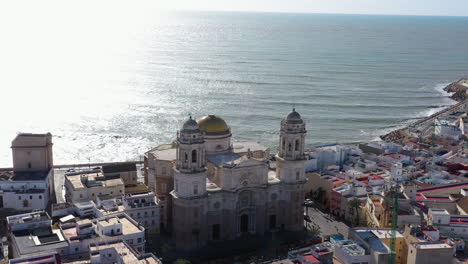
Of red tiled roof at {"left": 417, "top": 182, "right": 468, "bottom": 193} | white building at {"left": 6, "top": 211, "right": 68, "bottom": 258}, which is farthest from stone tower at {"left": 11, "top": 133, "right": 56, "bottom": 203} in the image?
red tiled roof at {"left": 417, "top": 182, "right": 468, "bottom": 193}

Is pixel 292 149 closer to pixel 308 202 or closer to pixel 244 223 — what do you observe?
pixel 244 223

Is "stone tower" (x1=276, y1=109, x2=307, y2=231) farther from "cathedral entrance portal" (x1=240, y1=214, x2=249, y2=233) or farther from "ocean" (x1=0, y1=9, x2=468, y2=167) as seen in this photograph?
"ocean" (x1=0, y1=9, x2=468, y2=167)

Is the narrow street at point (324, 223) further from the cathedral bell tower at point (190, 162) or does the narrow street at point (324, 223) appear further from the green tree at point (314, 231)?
the cathedral bell tower at point (190, 162)

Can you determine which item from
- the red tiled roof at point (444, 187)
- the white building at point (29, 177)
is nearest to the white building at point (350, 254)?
the red tiled roof at point (444, 187)

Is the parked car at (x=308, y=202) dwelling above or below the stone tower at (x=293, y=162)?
below

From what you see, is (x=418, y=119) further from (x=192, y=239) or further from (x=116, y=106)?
(x=192, y=239)

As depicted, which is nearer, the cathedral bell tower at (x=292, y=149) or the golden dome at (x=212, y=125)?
the cathedral bell tower at (x=292, y=149)

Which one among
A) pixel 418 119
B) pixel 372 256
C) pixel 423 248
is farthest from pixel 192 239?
pixel 418 119
